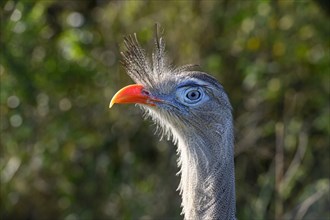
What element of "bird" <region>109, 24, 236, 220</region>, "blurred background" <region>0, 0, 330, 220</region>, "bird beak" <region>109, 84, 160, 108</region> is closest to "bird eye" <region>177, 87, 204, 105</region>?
"bird" <region>109, 24, 236, 220</region>

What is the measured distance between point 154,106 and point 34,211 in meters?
3.13

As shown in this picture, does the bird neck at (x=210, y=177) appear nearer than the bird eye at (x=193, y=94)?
Yes

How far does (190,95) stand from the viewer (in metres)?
3.76

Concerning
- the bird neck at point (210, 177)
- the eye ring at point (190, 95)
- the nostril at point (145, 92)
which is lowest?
the bird neck at point (210, 177)

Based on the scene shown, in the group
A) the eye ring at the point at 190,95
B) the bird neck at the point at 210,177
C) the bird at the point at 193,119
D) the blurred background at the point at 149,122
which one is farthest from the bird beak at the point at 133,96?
the blurred background at the point at 149,122

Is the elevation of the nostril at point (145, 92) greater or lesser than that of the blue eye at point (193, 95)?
lesser

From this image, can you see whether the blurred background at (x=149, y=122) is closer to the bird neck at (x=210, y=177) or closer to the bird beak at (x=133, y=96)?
the bird beak at (x=133, y=96)

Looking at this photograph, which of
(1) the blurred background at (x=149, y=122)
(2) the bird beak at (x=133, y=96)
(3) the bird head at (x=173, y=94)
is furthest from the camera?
(1) the blurred background at (x=149, y=122)

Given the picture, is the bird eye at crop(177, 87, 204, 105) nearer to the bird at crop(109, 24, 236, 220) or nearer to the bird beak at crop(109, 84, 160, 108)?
the bird at crop(109, 24, 236, 220)

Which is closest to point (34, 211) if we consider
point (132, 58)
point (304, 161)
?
point (304, 161)

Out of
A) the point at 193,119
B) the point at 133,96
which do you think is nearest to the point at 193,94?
the point at 193,119

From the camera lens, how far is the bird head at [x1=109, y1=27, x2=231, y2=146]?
369 centimetres

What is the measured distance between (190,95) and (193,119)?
0.10 m

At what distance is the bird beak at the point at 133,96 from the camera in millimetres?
3561
